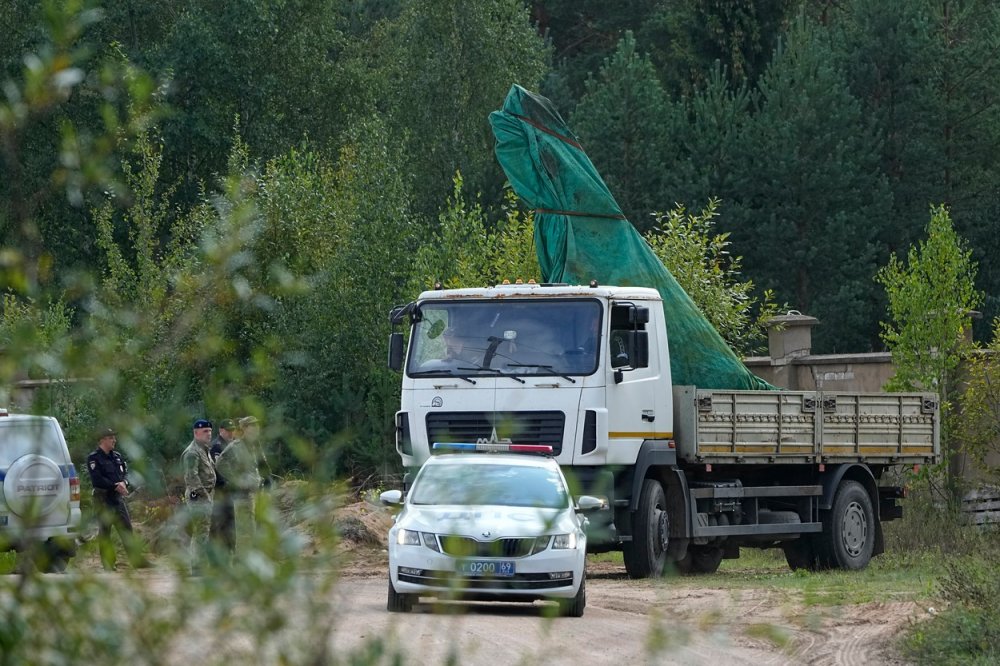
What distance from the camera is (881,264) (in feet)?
133

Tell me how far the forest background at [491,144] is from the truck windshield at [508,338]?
14.1 feet

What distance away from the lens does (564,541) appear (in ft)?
44.0

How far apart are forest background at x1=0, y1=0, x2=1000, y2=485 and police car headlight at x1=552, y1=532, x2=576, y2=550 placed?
769 centimetres

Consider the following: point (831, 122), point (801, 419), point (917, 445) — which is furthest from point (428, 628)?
point (831, 122)

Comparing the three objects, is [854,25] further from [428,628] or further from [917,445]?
[428,628]

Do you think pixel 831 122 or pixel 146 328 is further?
pixel 831 122

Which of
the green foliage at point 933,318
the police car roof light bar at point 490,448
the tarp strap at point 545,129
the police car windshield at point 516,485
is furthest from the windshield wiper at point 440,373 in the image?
the green foliage at point 933,318

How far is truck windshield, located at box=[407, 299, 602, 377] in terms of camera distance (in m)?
16.4

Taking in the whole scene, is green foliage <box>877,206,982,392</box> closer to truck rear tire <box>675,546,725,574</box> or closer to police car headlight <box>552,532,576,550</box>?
truck rear tire <box>675,546,725,574</box>

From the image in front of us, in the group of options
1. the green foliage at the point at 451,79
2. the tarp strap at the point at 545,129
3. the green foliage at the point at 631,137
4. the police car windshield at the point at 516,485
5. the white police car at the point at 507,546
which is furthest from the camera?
the green foliage at the point at 451,79

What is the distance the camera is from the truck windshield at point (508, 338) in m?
16.4

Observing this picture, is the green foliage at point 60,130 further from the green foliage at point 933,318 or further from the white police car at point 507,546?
the green foliage at point 933,318

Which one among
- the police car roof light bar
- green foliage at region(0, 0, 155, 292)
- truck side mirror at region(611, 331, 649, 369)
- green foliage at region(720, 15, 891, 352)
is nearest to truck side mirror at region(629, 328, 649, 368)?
truck side mirror at region(611, 331, 649, 369)

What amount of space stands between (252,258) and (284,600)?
3.92 feet
